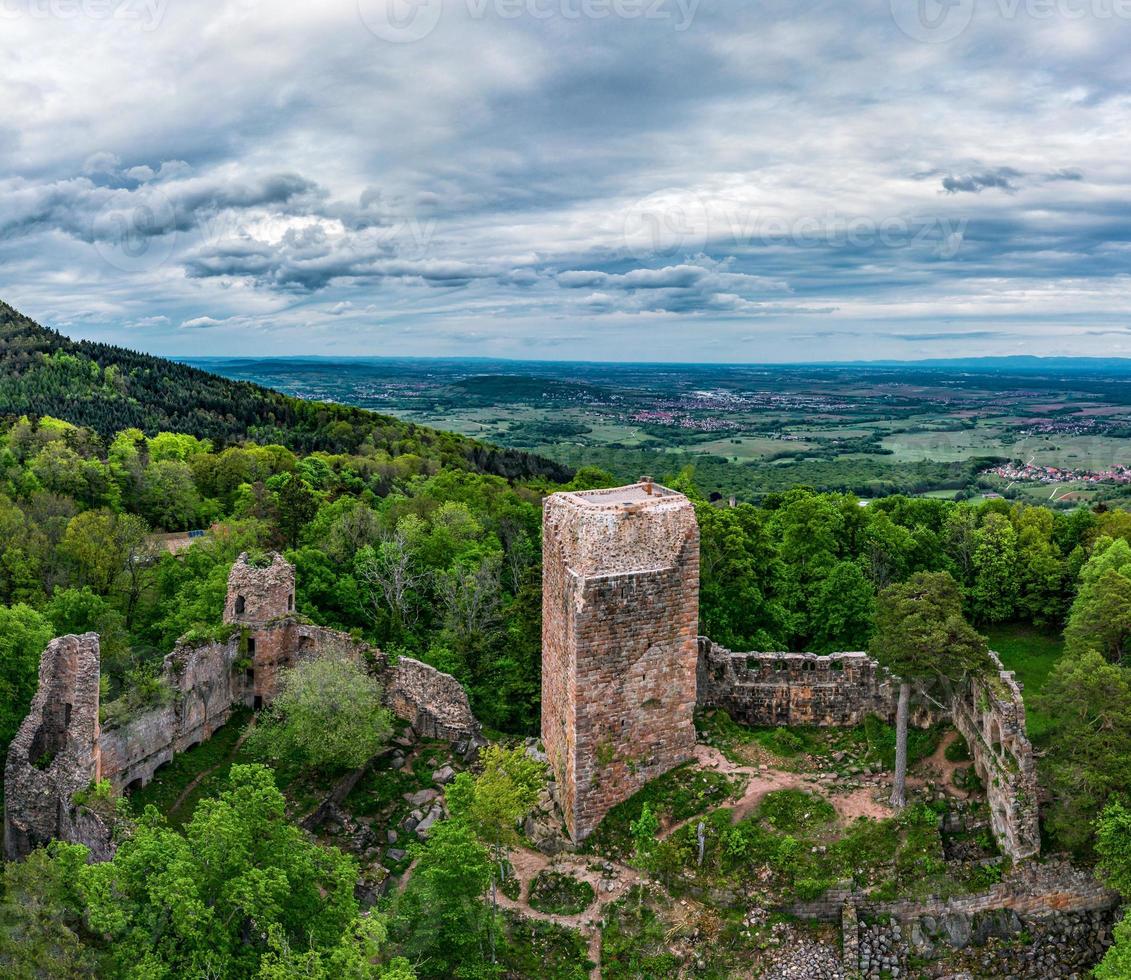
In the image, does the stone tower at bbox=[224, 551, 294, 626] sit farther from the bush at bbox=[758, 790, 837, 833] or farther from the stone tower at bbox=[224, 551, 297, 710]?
the bush at bbox=[758, 790, 837, 833]

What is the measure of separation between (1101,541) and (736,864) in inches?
1288

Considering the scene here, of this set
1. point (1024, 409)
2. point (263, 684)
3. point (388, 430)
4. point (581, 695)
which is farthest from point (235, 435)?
point (1024, 409)

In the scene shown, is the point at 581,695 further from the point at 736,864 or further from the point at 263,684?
the point at 263,684

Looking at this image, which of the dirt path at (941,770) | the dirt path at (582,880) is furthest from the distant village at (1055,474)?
the dirt path at (582,880)

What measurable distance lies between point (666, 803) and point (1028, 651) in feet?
92.7

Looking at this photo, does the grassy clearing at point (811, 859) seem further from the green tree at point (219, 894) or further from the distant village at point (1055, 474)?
the distant village at point (1055, 474)

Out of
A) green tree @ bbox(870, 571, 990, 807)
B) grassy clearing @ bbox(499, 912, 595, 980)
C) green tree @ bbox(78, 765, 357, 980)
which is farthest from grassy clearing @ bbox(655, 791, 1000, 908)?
green tree @ bbox(78, 765, 357, 980)

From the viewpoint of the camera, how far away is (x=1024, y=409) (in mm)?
147875

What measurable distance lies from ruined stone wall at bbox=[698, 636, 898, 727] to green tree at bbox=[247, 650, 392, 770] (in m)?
10.5

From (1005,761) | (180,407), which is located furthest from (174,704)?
(180,407)

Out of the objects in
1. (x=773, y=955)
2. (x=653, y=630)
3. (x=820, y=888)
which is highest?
(x=653, y=630)

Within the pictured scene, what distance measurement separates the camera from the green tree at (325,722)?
25.3 meters

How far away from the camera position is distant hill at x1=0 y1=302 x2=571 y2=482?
84625 millimetres

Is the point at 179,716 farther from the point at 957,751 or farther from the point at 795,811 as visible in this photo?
the point at 957,751
